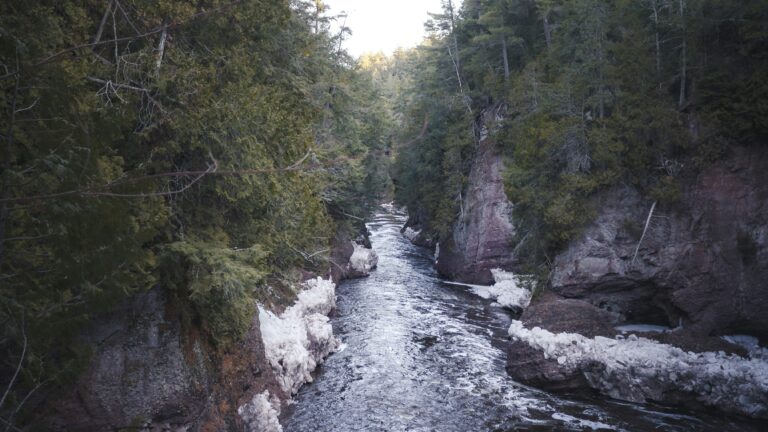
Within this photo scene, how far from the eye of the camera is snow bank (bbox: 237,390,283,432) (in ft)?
31.4

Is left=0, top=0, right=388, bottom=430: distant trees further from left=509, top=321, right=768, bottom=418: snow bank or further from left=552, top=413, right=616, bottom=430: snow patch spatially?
left=509, top=321, right=768, bottom=418: snow bank

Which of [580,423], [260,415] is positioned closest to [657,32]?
[580,423]

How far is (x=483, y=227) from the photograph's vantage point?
2603cm

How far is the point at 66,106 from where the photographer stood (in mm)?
4055

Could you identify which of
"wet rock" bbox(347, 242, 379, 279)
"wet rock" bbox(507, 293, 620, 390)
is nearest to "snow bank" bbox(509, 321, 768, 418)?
"wet rock" bbox(507, 293, 620, 390)

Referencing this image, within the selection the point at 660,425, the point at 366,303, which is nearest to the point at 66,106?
the point at 660,425

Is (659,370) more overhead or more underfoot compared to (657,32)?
more underfoot

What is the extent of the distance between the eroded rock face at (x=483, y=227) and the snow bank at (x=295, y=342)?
11.5 metres

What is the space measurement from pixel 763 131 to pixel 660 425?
8792 millimetres

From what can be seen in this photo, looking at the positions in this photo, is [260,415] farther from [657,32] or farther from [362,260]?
[362,260]

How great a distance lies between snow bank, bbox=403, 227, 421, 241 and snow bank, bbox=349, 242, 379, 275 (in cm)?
1177

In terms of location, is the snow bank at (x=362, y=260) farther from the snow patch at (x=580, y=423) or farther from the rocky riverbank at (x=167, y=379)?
the snow patch at (x=580, y=423)

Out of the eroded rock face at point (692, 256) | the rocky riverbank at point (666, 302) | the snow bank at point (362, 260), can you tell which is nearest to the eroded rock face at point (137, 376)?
the rocky riverbank at point (666, 302)

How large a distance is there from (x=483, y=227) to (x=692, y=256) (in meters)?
12.4
